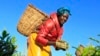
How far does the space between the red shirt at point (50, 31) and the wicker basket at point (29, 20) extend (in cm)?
40

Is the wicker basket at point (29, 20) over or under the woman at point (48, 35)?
over

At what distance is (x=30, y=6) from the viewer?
8258mm

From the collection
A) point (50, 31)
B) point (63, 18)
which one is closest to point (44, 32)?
point (50, 31)

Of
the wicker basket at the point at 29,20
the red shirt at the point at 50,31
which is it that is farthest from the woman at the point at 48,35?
the wicker basket at the point at 29,20

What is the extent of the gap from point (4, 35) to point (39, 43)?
2101 mm

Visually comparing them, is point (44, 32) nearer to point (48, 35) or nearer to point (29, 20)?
point (48, 35)

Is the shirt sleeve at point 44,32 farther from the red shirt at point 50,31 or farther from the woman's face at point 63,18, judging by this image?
the woman's face at point 63,18

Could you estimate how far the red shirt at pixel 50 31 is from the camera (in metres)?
7.59

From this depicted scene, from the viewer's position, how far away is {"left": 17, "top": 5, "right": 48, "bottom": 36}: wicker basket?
26.9ft

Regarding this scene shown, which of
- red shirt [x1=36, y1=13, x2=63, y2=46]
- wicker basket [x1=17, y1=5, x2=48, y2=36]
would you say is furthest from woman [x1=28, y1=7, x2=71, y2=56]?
wicker basket [x1=17, y1=5, x2=48, y2=36]

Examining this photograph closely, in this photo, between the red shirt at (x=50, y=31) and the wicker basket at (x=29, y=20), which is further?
the wicker basket at (x=29, y=20)

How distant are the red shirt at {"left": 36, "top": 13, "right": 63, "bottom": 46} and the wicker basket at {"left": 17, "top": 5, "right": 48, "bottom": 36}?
0.40 m

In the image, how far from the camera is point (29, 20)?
27.1ft

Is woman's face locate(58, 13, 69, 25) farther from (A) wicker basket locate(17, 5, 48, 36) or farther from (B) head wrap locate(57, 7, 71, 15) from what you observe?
(A) wicker basket locate(17, 5, 48, 36)
